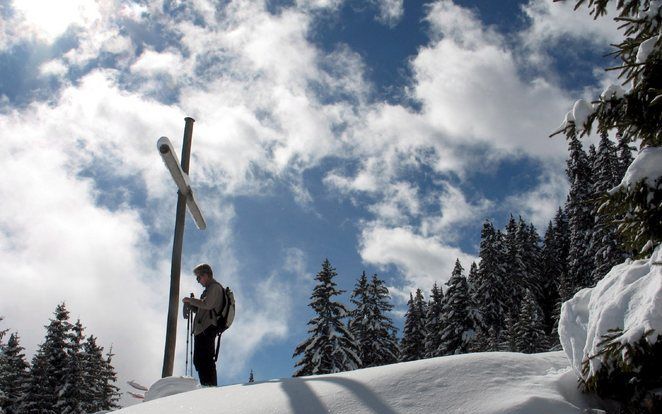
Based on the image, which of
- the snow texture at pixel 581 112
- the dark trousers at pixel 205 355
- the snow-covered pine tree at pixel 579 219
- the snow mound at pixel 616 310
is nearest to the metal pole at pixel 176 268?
the dark trousers at pixel 205 355

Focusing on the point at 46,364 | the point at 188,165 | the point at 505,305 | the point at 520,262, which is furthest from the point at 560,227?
the point at 188,165

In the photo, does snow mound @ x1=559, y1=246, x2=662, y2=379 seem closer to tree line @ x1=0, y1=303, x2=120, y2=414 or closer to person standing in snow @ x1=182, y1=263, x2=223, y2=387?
person standing in snow @ x1=182, y1=263, x2=223, y2=387

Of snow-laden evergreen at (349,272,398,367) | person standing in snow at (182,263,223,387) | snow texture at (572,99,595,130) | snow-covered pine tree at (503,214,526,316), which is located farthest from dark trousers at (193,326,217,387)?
snow-covered pine tree at (503,214,526,316)

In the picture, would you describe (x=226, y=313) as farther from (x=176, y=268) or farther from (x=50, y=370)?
(x=50, y=370)

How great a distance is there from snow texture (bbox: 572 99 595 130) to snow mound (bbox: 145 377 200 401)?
5.46 metres

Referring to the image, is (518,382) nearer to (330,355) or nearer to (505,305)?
(330,355)

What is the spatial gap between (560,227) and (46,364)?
217ft

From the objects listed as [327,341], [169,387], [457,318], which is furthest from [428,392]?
[457,318]

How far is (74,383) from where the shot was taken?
32750 millimetres

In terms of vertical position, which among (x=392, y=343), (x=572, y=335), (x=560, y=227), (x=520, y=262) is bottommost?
(x=572, y=335)

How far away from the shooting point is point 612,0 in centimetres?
497

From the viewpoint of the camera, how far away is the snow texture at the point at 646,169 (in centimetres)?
394

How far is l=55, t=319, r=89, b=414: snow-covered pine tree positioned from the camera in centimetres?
3194

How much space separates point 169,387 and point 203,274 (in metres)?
1.54
